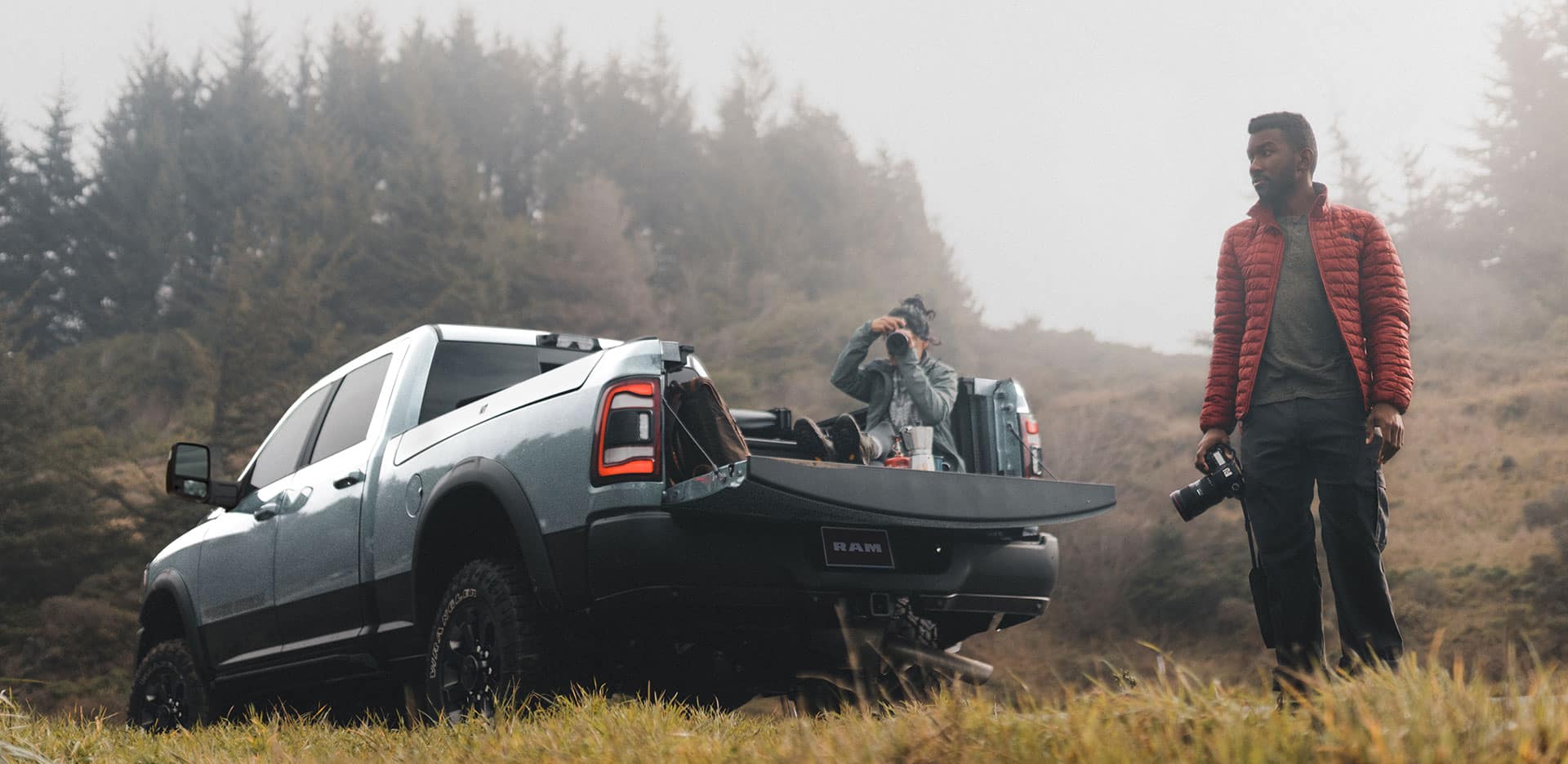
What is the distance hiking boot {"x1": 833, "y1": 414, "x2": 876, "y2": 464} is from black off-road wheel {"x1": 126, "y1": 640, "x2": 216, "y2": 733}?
3405 mm

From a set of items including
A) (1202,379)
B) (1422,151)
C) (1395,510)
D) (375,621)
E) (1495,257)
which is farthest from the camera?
(1422,151)

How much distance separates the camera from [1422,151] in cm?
4209

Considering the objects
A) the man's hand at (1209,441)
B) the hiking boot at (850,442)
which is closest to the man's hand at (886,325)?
the hiking boot at (850,442)

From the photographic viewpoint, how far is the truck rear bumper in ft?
12.8

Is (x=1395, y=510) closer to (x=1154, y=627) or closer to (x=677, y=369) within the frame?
(x=1154, y=627)

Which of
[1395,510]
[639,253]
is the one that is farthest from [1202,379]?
[639,253]

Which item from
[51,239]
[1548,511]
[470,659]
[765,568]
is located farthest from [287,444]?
[51,239]

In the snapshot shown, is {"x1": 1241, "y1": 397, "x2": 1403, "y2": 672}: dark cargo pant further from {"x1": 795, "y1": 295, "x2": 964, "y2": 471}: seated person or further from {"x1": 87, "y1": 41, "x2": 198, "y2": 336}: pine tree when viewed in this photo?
{"x1": 87, "y1": 41, "x2": 198, "y2": 336}: pine tree

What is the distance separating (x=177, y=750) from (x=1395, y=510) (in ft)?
63.4

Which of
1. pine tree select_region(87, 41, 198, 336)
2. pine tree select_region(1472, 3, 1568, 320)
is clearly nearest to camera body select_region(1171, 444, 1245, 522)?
pine tree select_region(1472, 3, 1568, 320)

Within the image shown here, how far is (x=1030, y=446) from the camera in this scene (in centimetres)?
592

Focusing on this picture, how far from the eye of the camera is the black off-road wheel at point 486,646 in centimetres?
415

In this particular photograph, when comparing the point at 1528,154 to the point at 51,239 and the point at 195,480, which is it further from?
the point at 51,239

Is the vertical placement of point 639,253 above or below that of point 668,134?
below
